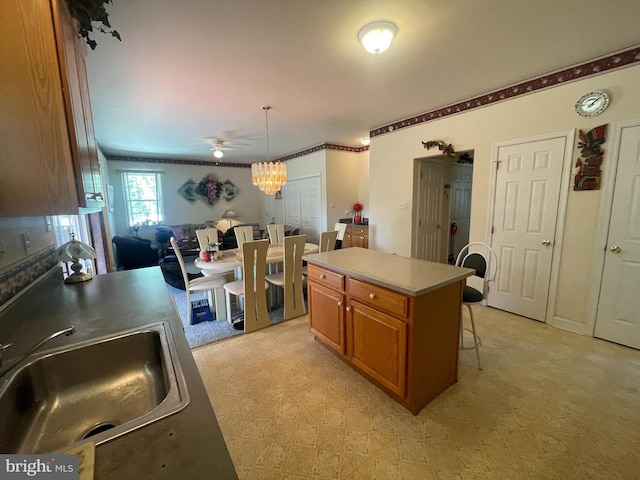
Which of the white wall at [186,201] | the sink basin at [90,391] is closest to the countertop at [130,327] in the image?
the sink basin at [90,391]

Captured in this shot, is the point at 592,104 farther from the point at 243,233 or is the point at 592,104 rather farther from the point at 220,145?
the point at 220,145

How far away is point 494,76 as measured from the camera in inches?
107

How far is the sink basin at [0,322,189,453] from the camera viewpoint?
31.4 inches

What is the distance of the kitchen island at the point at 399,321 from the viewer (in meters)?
1.63

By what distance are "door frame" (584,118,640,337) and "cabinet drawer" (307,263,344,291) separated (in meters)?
2.52

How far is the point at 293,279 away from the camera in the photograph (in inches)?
124

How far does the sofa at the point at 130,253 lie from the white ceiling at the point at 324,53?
2258mm

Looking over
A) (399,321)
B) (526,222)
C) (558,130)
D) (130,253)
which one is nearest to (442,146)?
(558,130)

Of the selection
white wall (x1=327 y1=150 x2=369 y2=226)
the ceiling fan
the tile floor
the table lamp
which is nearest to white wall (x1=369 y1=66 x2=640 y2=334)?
the tile floor

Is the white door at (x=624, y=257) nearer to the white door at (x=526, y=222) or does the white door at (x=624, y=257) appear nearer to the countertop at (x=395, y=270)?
the white door at (x=526, y=222)

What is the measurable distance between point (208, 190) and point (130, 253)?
2943 mm

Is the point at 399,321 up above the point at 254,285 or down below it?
above

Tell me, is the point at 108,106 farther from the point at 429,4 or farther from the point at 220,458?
the point at 220,458

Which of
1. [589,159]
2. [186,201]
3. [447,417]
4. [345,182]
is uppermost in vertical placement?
[345,182]
